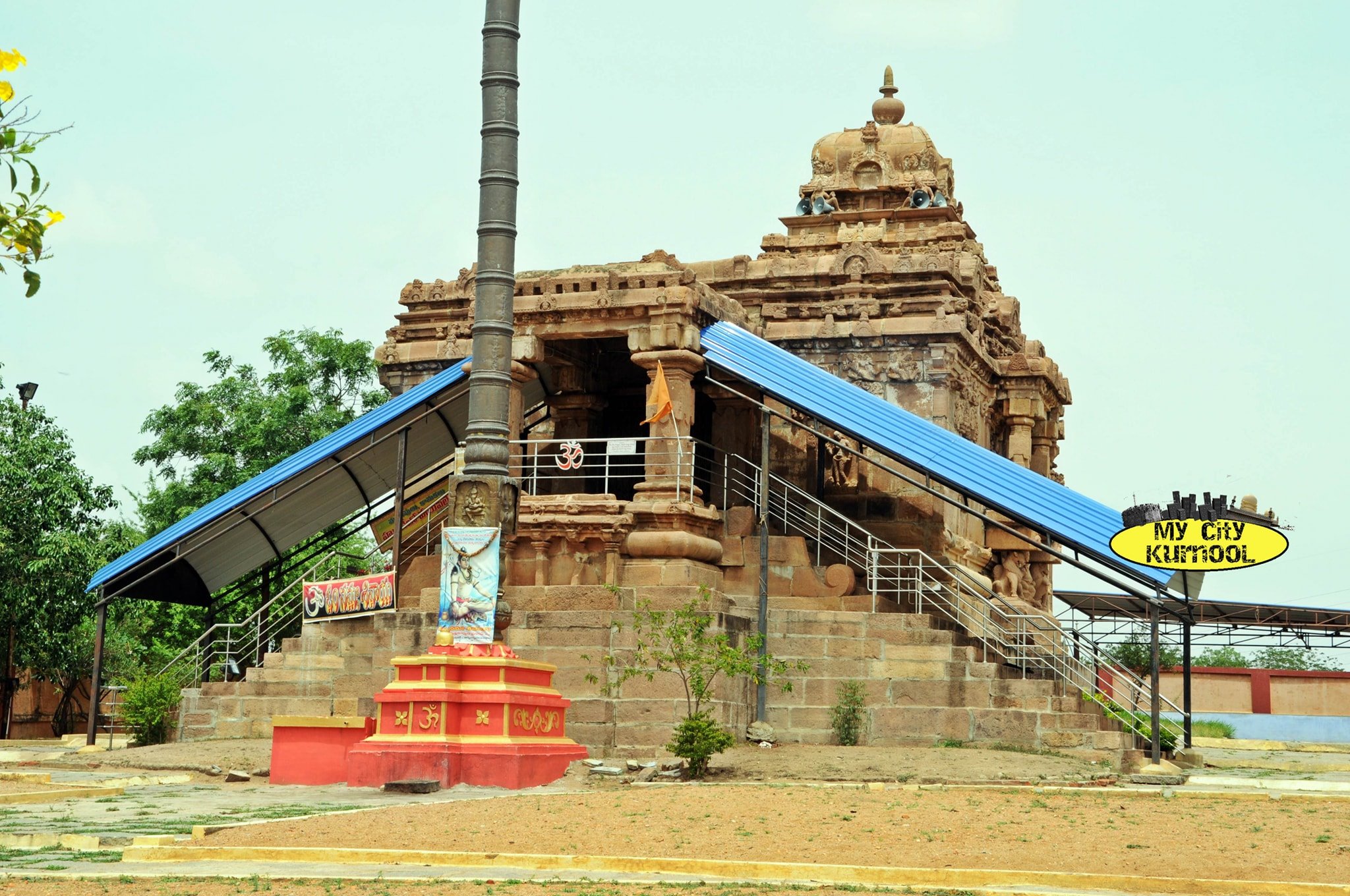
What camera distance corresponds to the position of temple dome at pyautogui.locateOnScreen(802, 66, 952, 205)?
36844 millimetres

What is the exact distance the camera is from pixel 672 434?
82.9 feet

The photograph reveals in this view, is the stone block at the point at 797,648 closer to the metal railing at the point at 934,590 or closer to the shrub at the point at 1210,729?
the metal railing at the point at 934,590

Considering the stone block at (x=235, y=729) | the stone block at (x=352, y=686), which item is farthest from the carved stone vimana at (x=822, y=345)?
the stone block at (x=235, y=729)

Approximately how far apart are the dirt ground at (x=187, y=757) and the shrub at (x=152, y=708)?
161 cm

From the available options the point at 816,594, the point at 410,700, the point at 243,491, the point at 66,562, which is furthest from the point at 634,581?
the point at 66,562

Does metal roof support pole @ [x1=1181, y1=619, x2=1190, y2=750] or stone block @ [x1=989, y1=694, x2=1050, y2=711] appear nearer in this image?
stone block @ [x1=989, y1=694, x2=1050, y2=711]

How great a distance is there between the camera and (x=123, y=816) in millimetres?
16016

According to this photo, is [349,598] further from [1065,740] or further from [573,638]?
[1065,740]

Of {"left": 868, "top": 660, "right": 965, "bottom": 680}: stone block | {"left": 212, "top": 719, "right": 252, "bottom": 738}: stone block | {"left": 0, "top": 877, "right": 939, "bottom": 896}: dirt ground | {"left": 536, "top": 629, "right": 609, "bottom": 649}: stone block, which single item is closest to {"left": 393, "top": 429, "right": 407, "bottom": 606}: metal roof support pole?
{"left": 212, "top": 719, "right": 252, "bottom": 738}: stone block

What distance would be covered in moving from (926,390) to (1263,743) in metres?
11.7

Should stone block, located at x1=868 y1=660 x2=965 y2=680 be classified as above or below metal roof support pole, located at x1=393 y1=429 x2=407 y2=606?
below

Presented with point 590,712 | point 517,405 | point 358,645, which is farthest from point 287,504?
point 590,712

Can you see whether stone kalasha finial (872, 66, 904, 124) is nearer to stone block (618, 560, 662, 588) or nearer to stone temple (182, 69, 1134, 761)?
stone temple (182, 69, 1134, 761)

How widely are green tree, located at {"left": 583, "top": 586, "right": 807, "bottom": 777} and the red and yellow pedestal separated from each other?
6.46ft
